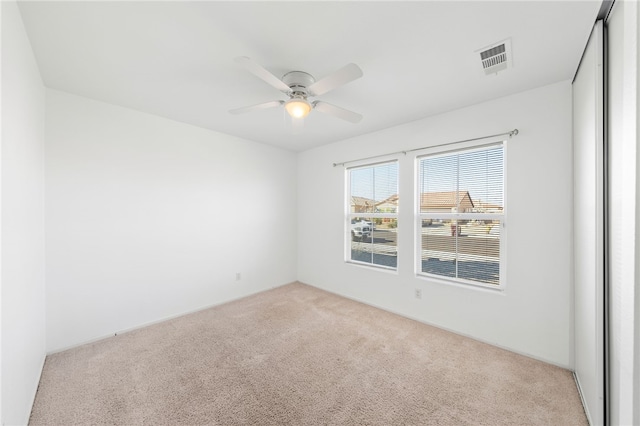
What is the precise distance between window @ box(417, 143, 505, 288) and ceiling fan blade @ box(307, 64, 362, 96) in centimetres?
185

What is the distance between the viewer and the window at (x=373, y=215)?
138 inches

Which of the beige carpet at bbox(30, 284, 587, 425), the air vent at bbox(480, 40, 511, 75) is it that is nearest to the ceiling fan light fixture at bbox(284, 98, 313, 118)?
the air vent at bbox(480, 40, 511, 75)

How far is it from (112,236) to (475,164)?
413 centimetres

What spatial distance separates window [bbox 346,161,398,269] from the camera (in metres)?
3.51

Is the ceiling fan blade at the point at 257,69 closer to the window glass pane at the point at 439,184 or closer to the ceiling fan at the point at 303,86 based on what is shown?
the ceiling fan at the point at 303,86

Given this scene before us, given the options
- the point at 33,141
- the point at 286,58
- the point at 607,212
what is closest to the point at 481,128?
the point at 607,212

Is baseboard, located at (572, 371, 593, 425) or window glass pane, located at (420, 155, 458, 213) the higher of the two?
window glass pane, located at (420, 155, 458, 213)

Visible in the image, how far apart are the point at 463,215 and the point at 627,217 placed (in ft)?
5.90

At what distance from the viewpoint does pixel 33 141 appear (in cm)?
197

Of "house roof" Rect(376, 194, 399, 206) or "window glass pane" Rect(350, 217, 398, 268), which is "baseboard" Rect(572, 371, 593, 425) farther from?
"house roof" Rect(376, 194, 399, 206)

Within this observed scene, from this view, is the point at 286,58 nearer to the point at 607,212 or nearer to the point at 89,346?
the point at 607,212

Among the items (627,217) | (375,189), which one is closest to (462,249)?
(375,189)

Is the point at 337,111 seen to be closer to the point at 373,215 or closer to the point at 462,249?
the point at 373,215

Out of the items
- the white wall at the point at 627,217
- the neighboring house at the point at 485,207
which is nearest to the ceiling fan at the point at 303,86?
the white wall at the point at 627,217
